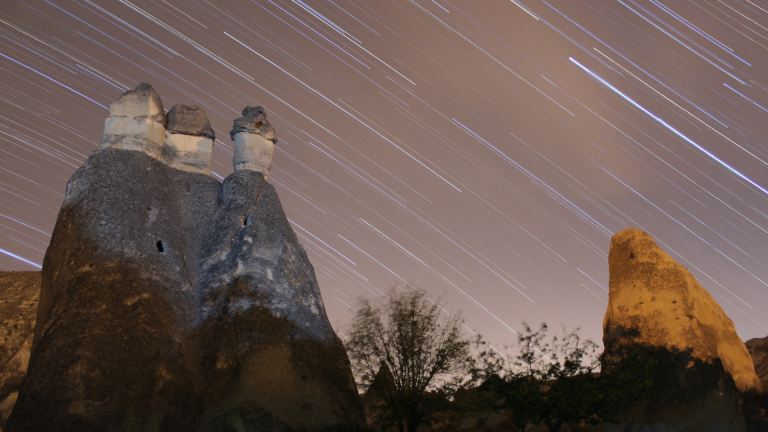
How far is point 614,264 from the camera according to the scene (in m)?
25.8

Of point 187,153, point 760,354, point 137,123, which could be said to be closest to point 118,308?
point 187,153

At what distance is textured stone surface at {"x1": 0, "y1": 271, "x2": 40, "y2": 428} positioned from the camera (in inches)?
700

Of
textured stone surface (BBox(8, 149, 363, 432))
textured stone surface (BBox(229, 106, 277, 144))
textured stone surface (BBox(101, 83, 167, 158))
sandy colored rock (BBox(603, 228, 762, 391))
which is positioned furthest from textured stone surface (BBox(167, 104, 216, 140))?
sandy colored rock (BBox(603, 228, 762, 391))

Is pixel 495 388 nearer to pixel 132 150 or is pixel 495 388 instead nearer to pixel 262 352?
pixel 262 352

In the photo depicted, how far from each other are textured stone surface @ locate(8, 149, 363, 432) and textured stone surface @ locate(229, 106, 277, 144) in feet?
10.5

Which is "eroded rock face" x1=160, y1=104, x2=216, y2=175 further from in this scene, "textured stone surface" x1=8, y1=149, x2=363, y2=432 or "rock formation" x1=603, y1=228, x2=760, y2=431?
"rock formation" x1=603, y1=228, x2=760, y2=431

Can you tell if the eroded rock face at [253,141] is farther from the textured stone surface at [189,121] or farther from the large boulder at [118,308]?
the large boulder at [118,308]

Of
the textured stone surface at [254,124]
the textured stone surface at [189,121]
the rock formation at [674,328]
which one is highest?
the textured stone surface at [254,124]

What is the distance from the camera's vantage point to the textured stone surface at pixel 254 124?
22.8 meters

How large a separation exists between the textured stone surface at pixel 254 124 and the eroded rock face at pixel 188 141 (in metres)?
1.12

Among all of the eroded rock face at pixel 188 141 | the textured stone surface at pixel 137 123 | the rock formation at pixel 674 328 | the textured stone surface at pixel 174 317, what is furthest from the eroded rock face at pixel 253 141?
the rock formation at pixel 674 328

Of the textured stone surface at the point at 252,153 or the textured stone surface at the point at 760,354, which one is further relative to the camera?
the textured stone surface at the point at 760,354

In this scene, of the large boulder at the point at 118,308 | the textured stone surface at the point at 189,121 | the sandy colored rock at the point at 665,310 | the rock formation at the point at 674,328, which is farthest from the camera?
the sandy colored rock at the point at 665,310

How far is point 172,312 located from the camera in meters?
16.5
